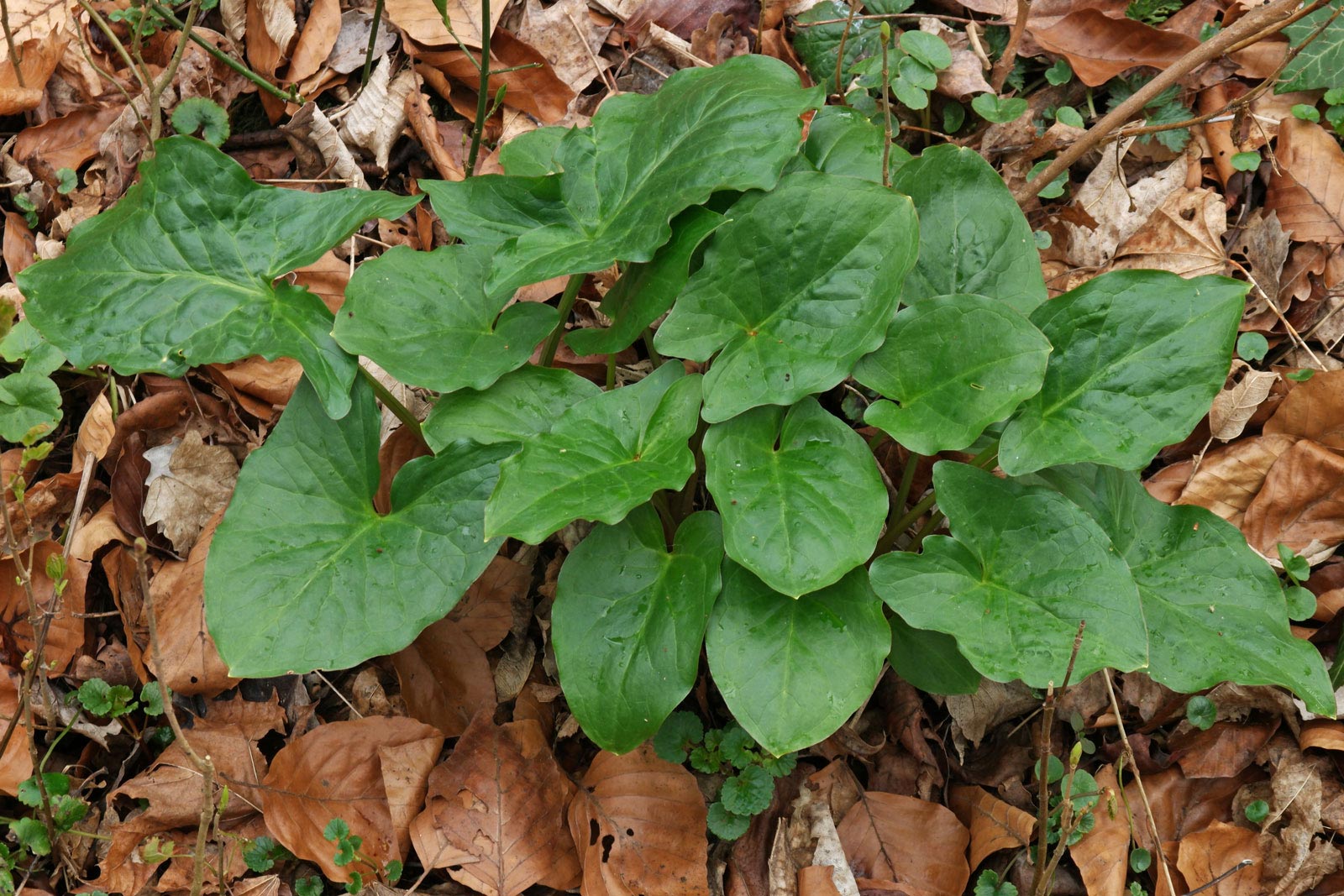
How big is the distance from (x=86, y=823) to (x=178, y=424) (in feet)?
3.38

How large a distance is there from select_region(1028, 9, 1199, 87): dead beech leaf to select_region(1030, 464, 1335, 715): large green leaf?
5.00 feet

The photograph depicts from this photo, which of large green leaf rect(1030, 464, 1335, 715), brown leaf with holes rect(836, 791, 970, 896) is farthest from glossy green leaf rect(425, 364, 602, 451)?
brown leaf with holes rect(836, 791, 970, 896)

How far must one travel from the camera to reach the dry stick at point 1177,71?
251cm

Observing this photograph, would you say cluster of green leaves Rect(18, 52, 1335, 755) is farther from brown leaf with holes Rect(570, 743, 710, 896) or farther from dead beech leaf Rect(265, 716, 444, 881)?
dead beech leaf Rect(265, 716, 444, 881)

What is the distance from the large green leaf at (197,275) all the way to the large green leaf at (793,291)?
700mm

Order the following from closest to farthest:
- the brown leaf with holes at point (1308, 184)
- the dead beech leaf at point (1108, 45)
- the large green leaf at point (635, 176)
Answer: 1. the large green leaf at point (635, 176)
2. the brown leaf with holes at point (1308, 184)
3. the dead beech leaf at point (1108, 45)

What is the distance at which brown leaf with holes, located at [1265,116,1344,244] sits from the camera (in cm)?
286

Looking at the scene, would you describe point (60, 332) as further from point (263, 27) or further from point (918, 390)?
point (918, 390)

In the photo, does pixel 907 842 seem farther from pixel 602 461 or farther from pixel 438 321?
pixel 438 321

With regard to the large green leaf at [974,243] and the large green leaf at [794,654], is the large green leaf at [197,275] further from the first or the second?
the large green leaf at [974,243]

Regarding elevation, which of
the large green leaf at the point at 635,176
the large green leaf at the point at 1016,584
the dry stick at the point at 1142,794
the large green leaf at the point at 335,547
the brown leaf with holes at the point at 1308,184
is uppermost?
the large green leaf at the point at 635,176

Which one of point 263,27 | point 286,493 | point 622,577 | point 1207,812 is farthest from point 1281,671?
point 263,27

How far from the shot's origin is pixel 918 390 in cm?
205

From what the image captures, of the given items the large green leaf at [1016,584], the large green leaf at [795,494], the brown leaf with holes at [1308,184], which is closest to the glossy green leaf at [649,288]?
the large green leaf at [795,494]
